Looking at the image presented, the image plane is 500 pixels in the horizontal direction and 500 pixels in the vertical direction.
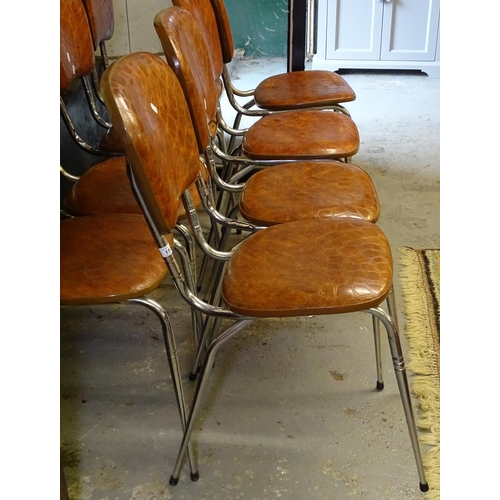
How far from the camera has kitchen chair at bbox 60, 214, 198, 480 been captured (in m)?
1.14

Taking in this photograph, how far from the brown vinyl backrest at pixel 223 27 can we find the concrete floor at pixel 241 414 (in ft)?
2.49

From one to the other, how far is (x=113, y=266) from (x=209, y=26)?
964 mm

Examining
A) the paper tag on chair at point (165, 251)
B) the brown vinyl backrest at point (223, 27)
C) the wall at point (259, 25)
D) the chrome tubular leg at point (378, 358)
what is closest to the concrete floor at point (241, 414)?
the chrome tubular leg at point (378, 358)

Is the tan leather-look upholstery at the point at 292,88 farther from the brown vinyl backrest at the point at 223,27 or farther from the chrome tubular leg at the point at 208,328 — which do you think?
the chrome tubular leg at the point at 208,328

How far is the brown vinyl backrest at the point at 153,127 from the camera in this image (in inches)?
37.4

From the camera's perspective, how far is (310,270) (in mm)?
1142

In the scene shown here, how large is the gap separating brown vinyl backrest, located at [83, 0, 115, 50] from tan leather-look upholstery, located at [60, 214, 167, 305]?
2.57 ft

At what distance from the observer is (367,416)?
1.44 metres

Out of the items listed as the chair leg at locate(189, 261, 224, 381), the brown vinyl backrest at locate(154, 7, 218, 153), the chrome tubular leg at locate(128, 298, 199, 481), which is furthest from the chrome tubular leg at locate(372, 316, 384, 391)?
the brown vinyl backrest at locate(154, 7, 218, 153)

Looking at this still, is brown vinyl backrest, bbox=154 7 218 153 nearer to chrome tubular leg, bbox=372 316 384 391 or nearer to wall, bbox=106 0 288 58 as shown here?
chrome tubular leg, bbox=372 316 384 391

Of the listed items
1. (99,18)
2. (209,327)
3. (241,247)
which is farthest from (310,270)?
(99,18)

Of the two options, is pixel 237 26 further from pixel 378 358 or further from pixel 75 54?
pixel 378 358

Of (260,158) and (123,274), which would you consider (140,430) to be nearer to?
(123,274)
